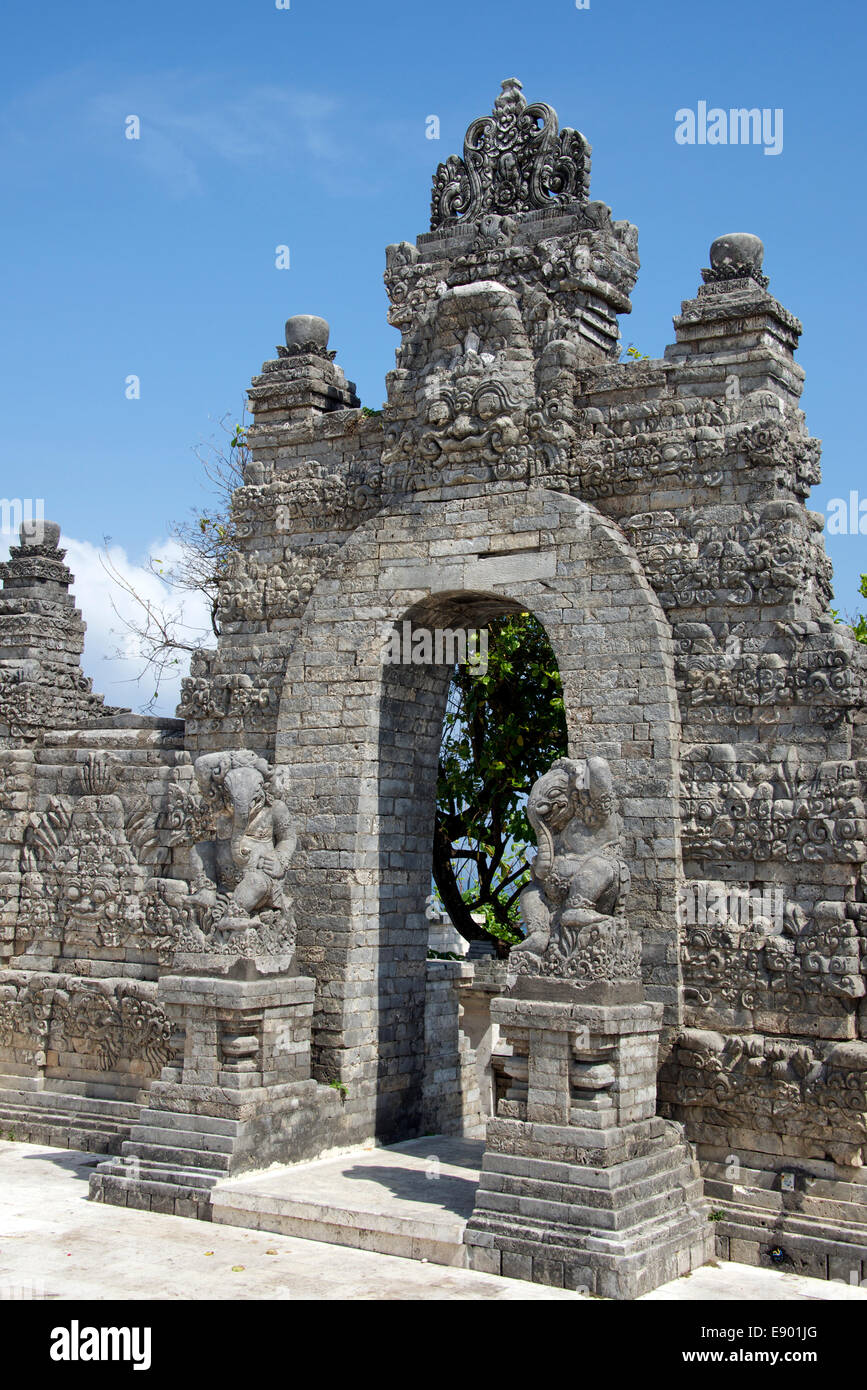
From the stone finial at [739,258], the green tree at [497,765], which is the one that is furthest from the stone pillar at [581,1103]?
the green tree at [497,765]

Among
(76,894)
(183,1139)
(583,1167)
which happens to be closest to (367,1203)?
(183,1139)

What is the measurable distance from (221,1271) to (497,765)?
10.2 meters

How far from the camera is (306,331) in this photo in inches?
465

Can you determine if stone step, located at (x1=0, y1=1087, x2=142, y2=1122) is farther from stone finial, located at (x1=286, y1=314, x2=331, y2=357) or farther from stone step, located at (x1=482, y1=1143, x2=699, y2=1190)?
stone finial, located at (x1=286, y1=314, x2=331, y2=357)

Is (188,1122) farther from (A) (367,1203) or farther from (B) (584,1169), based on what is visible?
(B) (584,1169)

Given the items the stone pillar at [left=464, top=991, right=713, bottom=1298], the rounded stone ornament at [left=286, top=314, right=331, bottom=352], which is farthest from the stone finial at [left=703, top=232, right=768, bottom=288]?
the stone pillar at [left=464, top=991, right=713, bottom=1298]

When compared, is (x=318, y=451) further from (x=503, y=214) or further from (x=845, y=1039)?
(x=845, y=1039)

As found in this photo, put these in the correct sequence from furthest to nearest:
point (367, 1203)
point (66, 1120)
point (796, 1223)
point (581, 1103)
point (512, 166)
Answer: point (66, 1120) → point (512, 166) → point (367, 1203) → point (796, 1223) → point (581, 1103)

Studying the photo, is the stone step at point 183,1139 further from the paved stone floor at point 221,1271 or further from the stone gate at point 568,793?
the paved stone floor at point 221,1271

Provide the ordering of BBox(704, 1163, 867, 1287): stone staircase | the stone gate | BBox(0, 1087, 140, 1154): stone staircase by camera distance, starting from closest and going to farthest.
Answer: BBox(704, 1163, 867, 1287): stone staircase, the stone gate, BBox(0, 1087, 140, 1154): stone staircase

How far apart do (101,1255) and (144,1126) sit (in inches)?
59.3

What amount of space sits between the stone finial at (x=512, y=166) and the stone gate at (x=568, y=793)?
0.10ft

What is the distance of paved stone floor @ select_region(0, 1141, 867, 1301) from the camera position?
750 cm

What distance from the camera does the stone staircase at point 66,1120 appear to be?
11.1 metres
